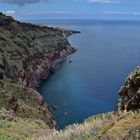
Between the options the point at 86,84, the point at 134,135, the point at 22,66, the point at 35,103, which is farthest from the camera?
the point at 22,66

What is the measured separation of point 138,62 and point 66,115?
71669mm

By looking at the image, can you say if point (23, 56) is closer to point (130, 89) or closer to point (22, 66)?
point (22, 66)

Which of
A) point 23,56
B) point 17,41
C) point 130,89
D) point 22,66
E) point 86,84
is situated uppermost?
point 130,89

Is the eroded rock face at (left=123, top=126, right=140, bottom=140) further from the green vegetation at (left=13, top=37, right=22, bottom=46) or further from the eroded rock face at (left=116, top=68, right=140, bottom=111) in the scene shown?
the green vegetation at (left=13, top=37, right=22, bottom=46)

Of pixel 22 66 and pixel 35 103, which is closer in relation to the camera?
pixel 35 103

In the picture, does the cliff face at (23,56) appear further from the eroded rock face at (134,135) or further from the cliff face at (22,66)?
the eroded rock face at (134,135)

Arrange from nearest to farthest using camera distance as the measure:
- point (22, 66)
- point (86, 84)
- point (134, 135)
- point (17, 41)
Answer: point (134, 135)
point (86, 84)
point (22, 66)
point (17, 41)

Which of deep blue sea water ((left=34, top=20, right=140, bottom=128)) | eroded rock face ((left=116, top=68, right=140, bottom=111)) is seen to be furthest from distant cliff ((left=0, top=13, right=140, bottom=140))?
deep blue sea water ((left=34, top=20, right=140, bottom=128))

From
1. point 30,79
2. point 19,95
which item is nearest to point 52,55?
point 30,79

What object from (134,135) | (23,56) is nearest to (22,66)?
(23,56)

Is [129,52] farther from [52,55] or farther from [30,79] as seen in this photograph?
[30,79]

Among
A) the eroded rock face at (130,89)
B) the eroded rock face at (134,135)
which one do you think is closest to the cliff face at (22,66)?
the eroded rock face at (130,89)

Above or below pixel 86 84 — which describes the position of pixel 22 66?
above

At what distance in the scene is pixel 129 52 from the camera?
654ft
